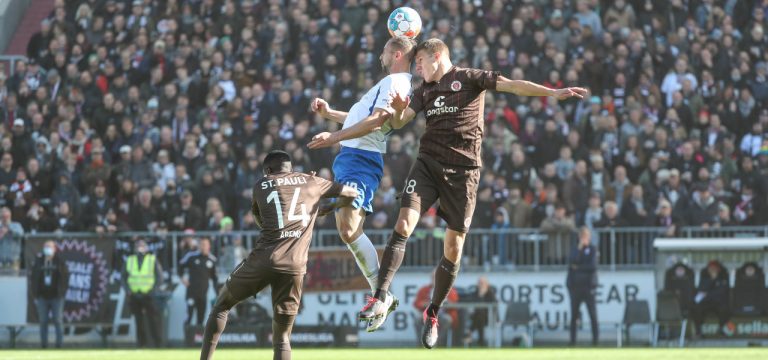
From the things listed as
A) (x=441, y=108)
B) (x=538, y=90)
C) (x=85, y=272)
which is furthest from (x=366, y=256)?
(x=85, y=272)

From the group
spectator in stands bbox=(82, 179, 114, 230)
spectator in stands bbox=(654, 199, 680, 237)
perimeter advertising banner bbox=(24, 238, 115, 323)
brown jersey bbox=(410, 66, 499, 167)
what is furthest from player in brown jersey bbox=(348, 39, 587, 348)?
spectator in stands bbox=(82, 179, 114, 230)

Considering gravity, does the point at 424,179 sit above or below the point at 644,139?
below

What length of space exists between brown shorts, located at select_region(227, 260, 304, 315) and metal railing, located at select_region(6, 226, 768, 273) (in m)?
10.4

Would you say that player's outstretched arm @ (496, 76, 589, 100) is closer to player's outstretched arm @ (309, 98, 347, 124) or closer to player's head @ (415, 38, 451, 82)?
player's head @ (415, 38, 451, 82)

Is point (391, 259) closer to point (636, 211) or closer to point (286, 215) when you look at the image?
point (286, 215)

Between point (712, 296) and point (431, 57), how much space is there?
12183 mm

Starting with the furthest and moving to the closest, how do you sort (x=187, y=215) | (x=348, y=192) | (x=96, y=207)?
(x=96, y=207) → (x=187, y=215) → (x=348, y=192)

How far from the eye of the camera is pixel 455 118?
38.5ft

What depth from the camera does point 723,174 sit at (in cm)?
2322

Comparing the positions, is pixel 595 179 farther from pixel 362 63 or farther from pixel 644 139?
pixel 362 63

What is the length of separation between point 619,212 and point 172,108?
850 centimetres

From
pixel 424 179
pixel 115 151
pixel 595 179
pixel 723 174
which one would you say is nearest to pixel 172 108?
pixel 115 151

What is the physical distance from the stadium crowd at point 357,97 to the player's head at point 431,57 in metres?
11.1

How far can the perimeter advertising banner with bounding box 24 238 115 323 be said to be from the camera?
23891mm
